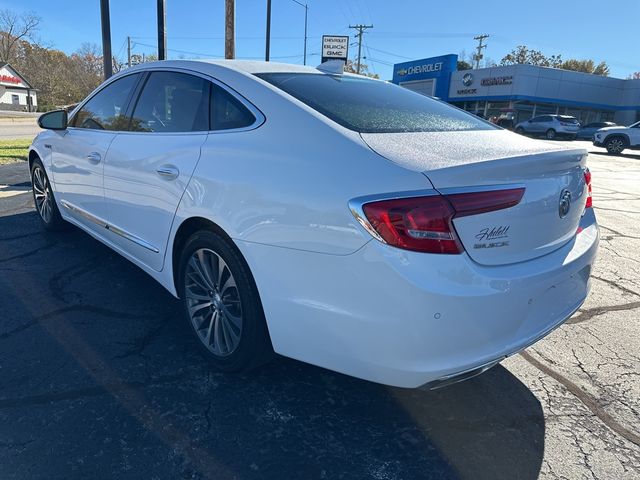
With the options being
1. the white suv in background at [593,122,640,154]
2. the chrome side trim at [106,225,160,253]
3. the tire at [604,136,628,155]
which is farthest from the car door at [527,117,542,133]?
the chrome side trim at [106,225,160,253]

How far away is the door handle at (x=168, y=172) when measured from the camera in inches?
108

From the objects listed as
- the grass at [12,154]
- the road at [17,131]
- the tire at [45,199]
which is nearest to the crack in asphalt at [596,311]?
the tire at [45,199]

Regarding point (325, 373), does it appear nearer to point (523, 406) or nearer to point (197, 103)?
point (523, 406)

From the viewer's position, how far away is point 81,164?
3.92 meters

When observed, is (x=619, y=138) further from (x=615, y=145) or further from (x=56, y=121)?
(x=56, y=121)

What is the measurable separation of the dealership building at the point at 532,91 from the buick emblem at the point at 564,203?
39.4 m

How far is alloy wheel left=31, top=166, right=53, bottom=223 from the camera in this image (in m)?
4.92

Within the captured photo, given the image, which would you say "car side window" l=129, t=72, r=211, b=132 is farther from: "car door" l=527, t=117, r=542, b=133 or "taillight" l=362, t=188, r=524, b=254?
"car door" l=527, t=117, r=542, b=133

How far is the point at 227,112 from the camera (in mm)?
2684

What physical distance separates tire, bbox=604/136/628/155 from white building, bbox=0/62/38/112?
7057 cm

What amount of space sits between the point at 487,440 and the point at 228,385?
134cm

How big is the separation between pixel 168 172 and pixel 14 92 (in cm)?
8509

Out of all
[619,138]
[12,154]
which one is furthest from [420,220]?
[619,138]

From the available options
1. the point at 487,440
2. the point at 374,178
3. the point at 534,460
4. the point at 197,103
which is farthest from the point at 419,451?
the point at 197,103
